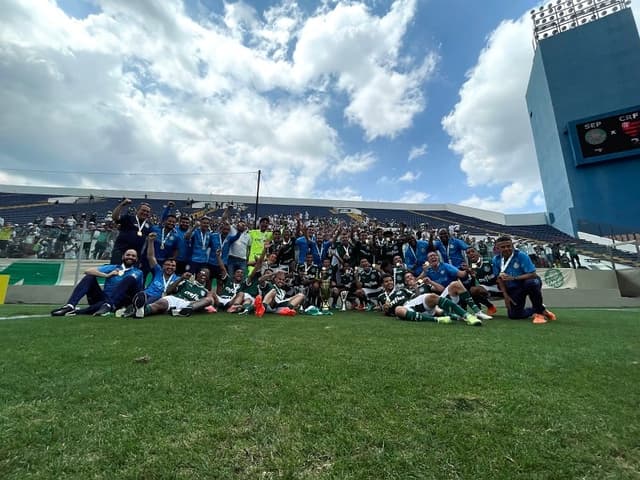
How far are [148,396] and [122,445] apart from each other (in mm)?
507

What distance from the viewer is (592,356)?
8.75 ft

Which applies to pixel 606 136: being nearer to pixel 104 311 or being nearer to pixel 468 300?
pixel 468 300

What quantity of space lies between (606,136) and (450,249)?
62.8ft

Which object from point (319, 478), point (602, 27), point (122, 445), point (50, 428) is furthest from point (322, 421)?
point (602, 27)

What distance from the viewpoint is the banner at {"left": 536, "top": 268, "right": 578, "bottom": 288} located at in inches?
438

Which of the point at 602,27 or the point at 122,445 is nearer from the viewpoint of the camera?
the point at 122,445

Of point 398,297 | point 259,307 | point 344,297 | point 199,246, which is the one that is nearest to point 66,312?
point 199,246

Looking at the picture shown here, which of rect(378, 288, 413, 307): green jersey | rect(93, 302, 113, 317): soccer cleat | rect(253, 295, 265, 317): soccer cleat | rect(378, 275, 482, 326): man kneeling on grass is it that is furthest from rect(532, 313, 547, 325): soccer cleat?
rect(93, 302, 113, 317): soccer cleat

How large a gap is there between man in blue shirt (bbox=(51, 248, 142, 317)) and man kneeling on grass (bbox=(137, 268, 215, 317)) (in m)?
0.54

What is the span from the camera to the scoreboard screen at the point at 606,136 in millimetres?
17859

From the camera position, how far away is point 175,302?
541 cm

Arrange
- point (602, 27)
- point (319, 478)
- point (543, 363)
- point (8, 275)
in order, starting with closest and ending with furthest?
point (319, 478), point (543, 363), point (8, 275), point (602, 27)

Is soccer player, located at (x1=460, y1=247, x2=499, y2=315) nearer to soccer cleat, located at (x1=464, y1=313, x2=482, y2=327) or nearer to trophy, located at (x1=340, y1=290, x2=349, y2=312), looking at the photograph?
soccer cleat, located at (x1=464, y1=313, x2=482, y2=327)

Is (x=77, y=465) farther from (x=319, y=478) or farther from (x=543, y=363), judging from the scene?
(x=543, y=363)
